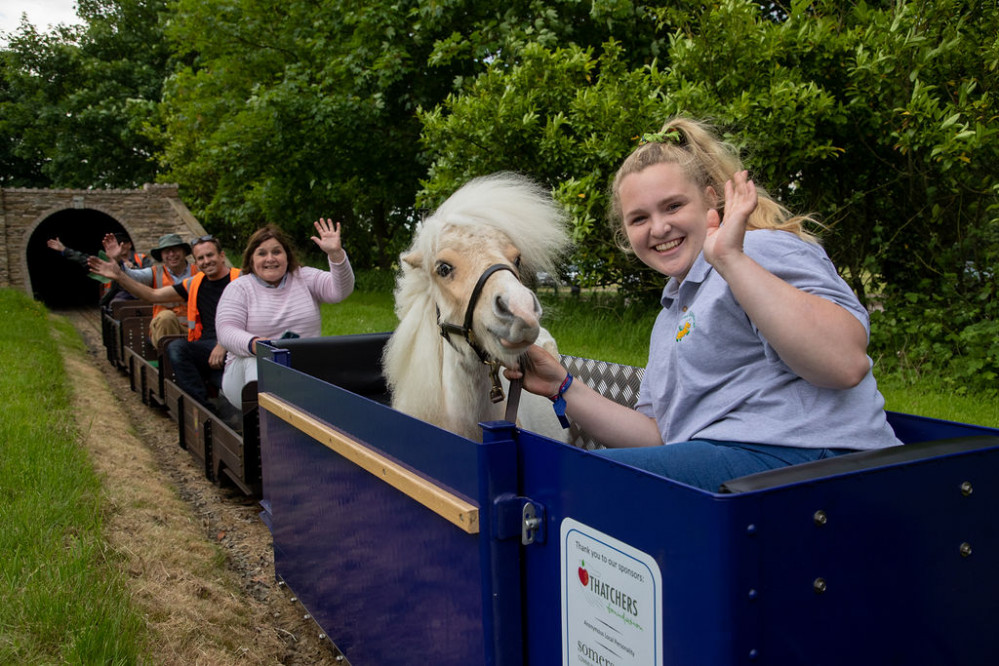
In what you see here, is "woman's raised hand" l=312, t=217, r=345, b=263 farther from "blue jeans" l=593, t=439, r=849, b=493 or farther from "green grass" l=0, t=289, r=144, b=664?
"blue jeans" l=593, t=439, r=849, b=493

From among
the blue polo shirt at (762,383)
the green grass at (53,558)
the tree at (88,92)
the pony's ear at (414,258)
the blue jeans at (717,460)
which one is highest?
the tree at (88,92)

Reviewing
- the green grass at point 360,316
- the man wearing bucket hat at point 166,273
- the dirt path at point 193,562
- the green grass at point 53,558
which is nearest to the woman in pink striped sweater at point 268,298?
the dirt path at point 193,562

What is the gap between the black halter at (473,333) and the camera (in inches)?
82.8

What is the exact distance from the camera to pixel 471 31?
9883 millimetres

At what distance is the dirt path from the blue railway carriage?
1.19 meters

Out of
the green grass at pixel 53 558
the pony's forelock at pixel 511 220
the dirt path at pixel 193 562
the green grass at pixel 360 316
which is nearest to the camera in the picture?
the green grass at pixel 53 558

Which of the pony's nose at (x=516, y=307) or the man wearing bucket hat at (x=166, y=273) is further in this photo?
the man wearing bucket hat at (x=166, y=273)

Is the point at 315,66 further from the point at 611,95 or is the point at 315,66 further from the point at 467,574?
the point at 467,574

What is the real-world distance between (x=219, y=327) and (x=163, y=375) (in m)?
2.02

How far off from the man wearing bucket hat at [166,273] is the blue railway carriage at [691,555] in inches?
216

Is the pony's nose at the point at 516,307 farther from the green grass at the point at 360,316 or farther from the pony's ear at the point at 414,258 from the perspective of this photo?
the green grass at the point at 360,316

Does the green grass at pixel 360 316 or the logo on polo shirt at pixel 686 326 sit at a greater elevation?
the logo on polo shirt at pixel 686 326

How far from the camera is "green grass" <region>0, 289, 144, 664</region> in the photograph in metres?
2.26

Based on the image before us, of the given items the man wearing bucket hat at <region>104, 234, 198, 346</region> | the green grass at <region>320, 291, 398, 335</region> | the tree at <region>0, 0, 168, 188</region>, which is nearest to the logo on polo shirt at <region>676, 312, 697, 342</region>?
the man wearing bucket hat at <region>104, 234, 198, 346</region>
